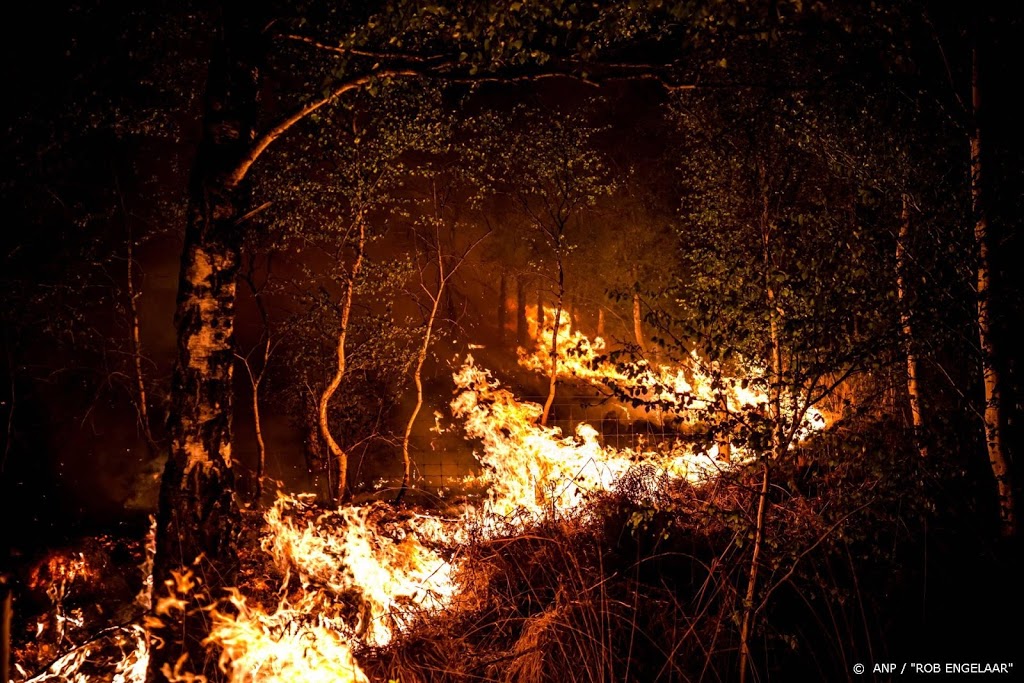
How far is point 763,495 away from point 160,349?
2481 centimetres

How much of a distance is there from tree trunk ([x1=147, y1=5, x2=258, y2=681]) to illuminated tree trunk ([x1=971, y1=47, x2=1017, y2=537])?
844 centimetres

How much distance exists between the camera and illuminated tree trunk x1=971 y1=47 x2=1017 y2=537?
298 inches

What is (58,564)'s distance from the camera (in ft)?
37.0

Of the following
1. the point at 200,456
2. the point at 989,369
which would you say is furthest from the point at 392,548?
the point at 989,369

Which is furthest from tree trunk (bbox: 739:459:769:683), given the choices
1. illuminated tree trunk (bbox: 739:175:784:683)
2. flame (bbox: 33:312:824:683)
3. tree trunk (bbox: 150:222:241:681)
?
tree trunk (bbox: 150:222:241:681)

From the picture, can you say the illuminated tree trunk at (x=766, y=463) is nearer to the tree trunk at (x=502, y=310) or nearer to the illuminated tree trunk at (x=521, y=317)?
the illuminated tree trunk at (x=521, y=317)

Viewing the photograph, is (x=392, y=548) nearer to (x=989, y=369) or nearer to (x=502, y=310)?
(x=989, y=369)

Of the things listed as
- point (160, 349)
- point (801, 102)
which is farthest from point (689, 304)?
point (160, 349)

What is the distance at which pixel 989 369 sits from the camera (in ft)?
25.3

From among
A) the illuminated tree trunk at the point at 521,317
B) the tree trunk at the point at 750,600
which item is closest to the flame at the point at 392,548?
the tree trunk at the point at 750,600

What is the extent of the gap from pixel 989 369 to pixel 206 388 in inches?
353

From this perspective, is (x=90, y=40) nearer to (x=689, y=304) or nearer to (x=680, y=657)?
(x=689, y=304)

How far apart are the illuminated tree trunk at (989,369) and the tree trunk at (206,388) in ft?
27.7

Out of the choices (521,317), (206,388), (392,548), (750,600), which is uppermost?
(521,317)
